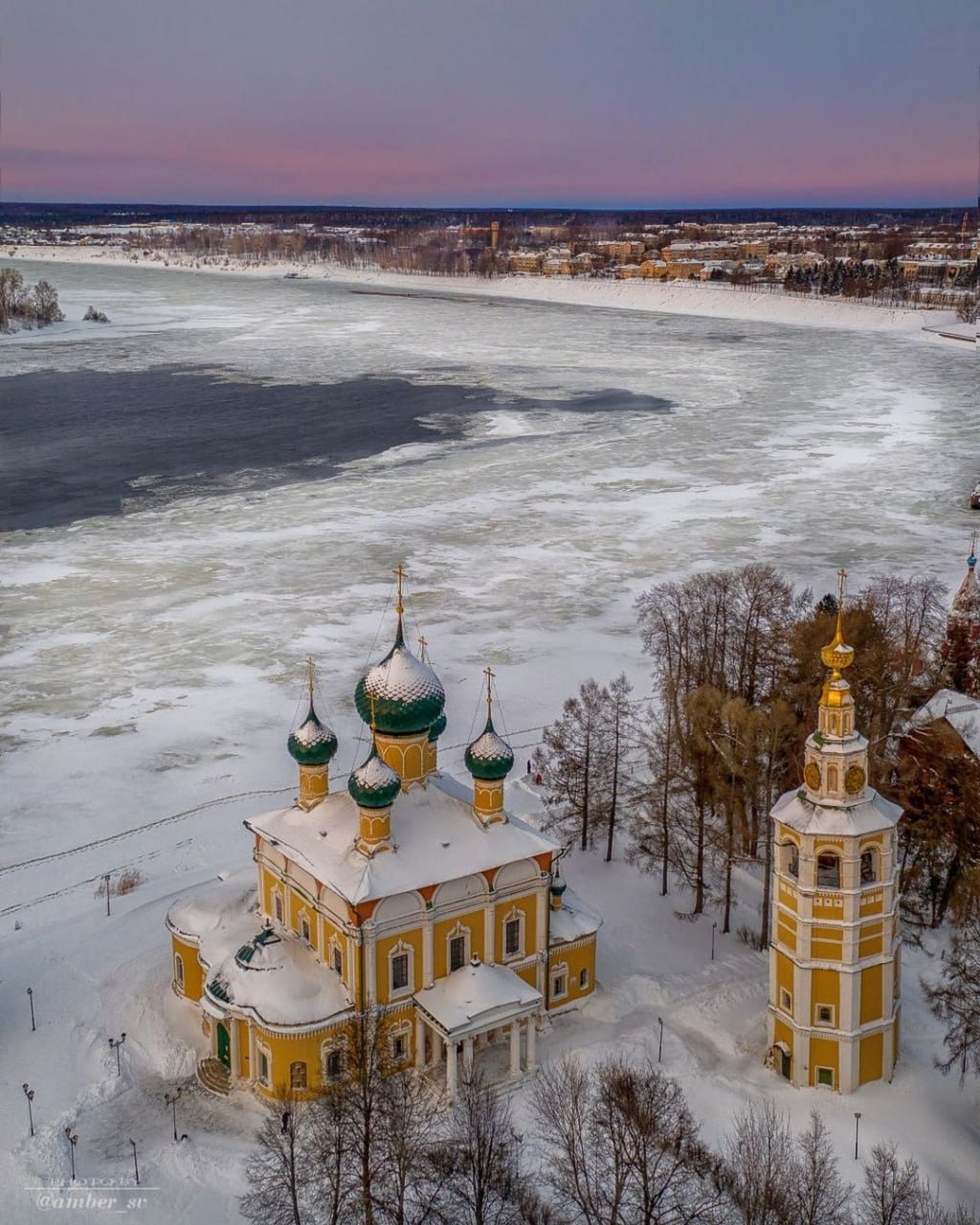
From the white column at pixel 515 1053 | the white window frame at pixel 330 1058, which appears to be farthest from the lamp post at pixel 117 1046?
the white column at pixel 515 1053

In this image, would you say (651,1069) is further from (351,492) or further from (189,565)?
(351,492)

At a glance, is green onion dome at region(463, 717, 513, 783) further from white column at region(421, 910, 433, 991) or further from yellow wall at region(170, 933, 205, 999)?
yellow wall at region(170, 933, 205, 999)

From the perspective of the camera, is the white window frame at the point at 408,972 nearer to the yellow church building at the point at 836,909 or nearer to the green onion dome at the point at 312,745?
the green onion dome at the point at 312,745

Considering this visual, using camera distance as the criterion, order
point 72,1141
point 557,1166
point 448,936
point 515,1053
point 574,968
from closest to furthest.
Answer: point 557,1166 < point 72,1141 < point 515,1053 < point 448,936 < point 574,968

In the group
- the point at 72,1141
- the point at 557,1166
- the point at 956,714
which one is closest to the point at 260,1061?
the point at 72,1141

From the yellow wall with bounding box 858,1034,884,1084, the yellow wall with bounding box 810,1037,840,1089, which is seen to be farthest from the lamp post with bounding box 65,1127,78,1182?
the yellow wall with bounding box 858,1034,884,1084

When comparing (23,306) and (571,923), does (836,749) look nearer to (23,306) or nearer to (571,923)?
(571,923)
